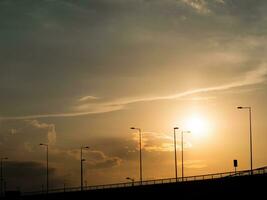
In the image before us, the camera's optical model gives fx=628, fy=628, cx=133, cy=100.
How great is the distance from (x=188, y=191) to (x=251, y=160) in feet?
39.4

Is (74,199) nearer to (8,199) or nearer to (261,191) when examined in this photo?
(8,199)

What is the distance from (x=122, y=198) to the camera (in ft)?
355

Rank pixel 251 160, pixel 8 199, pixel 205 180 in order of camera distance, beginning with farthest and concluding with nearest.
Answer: pixel 8 199 < pixel 251 160 < pixel 205 180

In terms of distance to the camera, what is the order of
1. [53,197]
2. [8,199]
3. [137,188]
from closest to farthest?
[137,188], [53,197], [8,199]

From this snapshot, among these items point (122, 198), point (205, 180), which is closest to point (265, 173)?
point (205, 180)

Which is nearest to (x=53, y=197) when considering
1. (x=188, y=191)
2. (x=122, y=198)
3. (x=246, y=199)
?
(x=122, y=198)

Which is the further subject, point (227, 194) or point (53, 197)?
point (53, 197)

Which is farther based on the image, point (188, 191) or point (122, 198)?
point (122, 198)

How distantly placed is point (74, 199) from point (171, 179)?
23.2 m

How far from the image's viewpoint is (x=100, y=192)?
378 ft

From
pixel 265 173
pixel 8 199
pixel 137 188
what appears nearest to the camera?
Answer: pixel 265 173

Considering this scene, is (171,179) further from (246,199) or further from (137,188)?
(246,199)

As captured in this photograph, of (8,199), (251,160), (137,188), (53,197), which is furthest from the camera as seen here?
(8,199)

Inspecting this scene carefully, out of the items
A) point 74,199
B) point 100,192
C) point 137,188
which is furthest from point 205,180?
point 74,199
